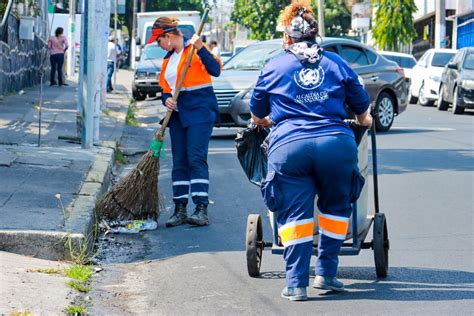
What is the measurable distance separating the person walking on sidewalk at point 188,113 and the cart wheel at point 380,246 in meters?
2.61

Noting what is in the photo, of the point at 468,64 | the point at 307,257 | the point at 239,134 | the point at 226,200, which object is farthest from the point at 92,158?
the point at 468,64

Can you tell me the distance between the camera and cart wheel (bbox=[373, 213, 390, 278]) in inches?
282

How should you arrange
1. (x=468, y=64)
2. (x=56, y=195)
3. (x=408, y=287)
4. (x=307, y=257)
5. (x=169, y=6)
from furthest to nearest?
(x=169, y=6) < (x=468, y=64) < (x=56, y=195) < (x=408, y=287) < (x=307, y=257)

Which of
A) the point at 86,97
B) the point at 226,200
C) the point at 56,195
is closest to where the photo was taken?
the point at 56,195

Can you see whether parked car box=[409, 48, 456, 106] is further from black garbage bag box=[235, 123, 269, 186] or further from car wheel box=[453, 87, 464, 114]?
black garbage bag box=[235, 123, 269, 186]

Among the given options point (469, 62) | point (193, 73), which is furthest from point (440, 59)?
point (193, 73)

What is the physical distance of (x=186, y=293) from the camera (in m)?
6.94

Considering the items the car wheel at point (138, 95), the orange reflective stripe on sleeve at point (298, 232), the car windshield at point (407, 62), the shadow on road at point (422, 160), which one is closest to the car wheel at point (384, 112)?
the shadow on road at point (422, 160)

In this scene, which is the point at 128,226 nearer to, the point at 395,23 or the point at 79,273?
the point at 79,273

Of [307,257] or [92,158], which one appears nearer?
[307,257]

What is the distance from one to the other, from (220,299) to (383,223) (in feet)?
4.17

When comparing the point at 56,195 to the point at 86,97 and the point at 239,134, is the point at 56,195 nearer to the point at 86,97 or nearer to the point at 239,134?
the point at 239,134

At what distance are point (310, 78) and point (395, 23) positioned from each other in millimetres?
40037

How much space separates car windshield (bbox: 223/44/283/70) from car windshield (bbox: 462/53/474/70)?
816 centimetres
